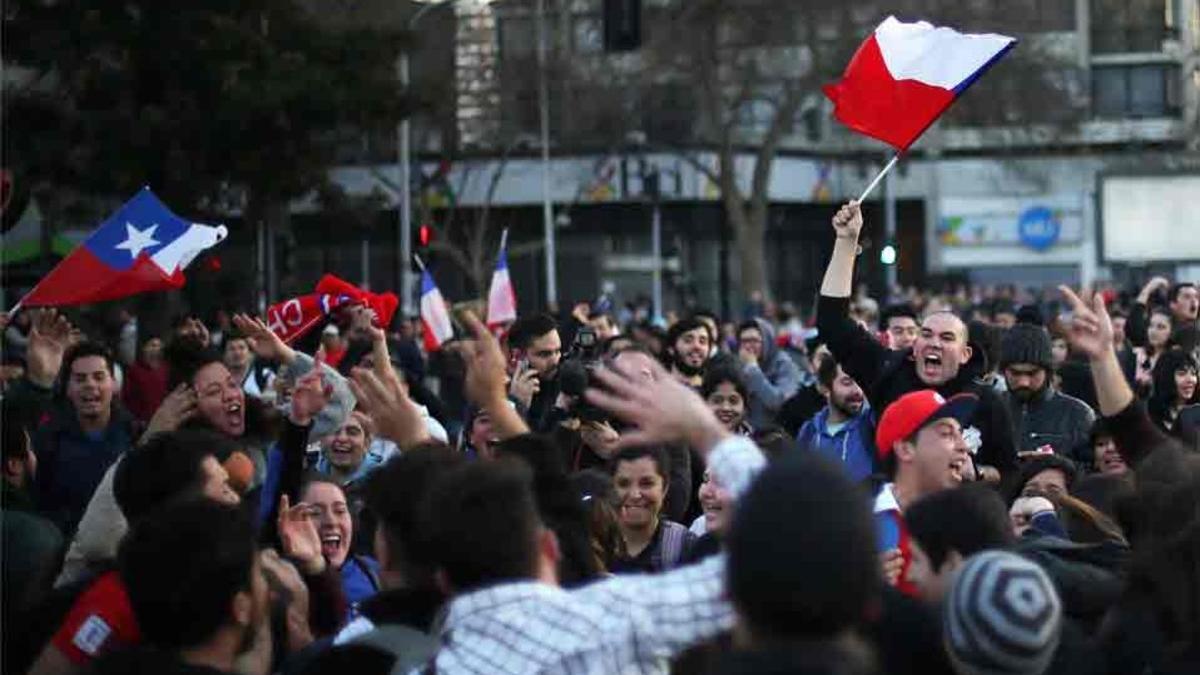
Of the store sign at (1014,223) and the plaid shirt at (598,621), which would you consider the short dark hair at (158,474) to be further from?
the store sign at (1014,223)

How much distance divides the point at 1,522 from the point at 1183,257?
123 feet

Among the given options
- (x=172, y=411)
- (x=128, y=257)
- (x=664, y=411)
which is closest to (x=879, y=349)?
(x=172, y=411)

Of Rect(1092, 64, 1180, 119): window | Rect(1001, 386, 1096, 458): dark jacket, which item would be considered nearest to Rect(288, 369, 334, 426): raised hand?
Rect(1001, 386, 1096, 458): dark jacket

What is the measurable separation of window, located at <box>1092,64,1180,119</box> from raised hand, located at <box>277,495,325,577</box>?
224 feet

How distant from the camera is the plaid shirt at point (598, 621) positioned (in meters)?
4.89

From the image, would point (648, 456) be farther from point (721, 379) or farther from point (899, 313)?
point (899, 313)

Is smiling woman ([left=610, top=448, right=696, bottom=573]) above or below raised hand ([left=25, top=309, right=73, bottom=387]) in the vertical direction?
below

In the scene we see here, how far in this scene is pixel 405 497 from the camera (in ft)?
19.7

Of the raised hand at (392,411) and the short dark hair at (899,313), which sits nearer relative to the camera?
the raised hand at (392,411)

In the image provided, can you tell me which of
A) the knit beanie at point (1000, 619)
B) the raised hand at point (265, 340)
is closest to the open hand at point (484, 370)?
the knit beanie at point (1000, 619)

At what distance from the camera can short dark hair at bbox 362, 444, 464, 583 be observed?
5.87 m

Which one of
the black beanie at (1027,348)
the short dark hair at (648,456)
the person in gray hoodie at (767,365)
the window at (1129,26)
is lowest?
the person in gray hoodie at (767,365)

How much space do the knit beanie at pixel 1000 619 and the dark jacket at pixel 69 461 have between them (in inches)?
238

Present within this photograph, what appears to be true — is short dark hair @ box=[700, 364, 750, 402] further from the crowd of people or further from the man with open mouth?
the man with open mouth
